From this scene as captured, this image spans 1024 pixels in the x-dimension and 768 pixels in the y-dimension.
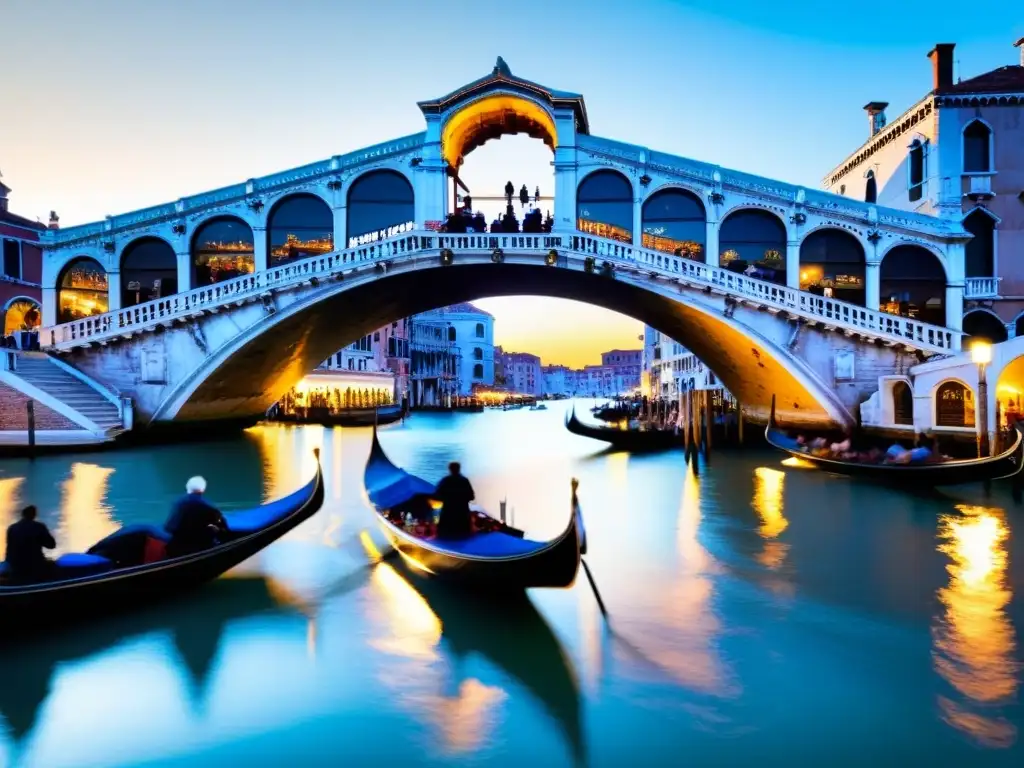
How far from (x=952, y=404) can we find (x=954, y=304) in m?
3.63

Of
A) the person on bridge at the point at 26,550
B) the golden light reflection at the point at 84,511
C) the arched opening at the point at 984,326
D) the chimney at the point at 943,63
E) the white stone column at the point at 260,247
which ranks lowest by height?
the golden light reflection at the point at 84,511

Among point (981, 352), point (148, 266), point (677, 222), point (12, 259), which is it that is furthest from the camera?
point (12, 259)

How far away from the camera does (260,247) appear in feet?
46.3

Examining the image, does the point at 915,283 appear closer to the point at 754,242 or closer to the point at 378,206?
the point at 754,242

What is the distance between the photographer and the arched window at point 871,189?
15258 mm

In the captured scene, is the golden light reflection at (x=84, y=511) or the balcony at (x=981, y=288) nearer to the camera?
the golden light reflection at (x=84, y=511)

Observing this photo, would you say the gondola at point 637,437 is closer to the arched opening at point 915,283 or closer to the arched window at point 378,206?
the arched opening at point 915,283

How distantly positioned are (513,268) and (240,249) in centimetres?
566

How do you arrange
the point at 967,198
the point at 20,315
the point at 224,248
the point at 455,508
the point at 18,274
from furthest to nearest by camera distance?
the point at 20,315 < the point at 18,274 < the point at 224,248 < the point at 967,198 < the point at 455,508

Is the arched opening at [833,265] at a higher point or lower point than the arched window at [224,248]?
lower

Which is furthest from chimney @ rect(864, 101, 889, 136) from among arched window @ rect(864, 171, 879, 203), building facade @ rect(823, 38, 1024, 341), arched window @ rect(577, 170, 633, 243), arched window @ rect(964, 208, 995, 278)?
arched window @ rect(577, 170, 633, 243)

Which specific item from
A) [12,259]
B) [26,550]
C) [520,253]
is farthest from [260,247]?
[26,550]

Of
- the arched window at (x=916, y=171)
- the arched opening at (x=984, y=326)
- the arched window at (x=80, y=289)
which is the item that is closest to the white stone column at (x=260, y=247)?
the arched window at (x=80, y=289)

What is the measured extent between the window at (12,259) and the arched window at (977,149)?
76.6 ft
